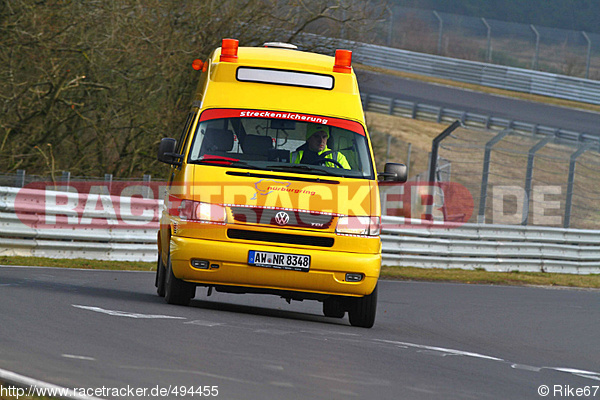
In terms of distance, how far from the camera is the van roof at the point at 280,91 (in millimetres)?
10263

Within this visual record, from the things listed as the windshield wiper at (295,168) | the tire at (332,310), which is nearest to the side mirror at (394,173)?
the windshield wiper at (295,168)

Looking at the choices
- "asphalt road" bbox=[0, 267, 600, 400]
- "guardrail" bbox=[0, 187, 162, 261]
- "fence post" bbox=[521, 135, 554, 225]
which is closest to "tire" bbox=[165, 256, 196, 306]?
"asphalt road" bbox=[0, 267, 600, 400]

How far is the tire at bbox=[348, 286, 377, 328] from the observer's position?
32.0 ft

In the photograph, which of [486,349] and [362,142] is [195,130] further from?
[486,349]

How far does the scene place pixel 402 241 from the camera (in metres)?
19.8

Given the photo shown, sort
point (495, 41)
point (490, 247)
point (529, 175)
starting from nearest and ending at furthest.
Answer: point (490, 247), point (529, 175), point (495, 41)

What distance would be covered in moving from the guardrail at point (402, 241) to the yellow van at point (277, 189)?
5848mm

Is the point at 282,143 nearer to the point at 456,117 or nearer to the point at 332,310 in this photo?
the point at 332,310

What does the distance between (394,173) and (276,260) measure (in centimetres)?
177

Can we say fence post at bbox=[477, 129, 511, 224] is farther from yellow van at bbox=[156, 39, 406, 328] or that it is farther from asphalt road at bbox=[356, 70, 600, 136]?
asphalt road at bbox=[356, 70, 600, 136]

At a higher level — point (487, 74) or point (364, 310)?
point (487, 74)

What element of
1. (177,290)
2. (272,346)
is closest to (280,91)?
(177,290)

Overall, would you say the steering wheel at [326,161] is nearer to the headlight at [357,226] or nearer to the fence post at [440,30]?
the headlight at [357,226]

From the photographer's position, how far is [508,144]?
71.9 feet
